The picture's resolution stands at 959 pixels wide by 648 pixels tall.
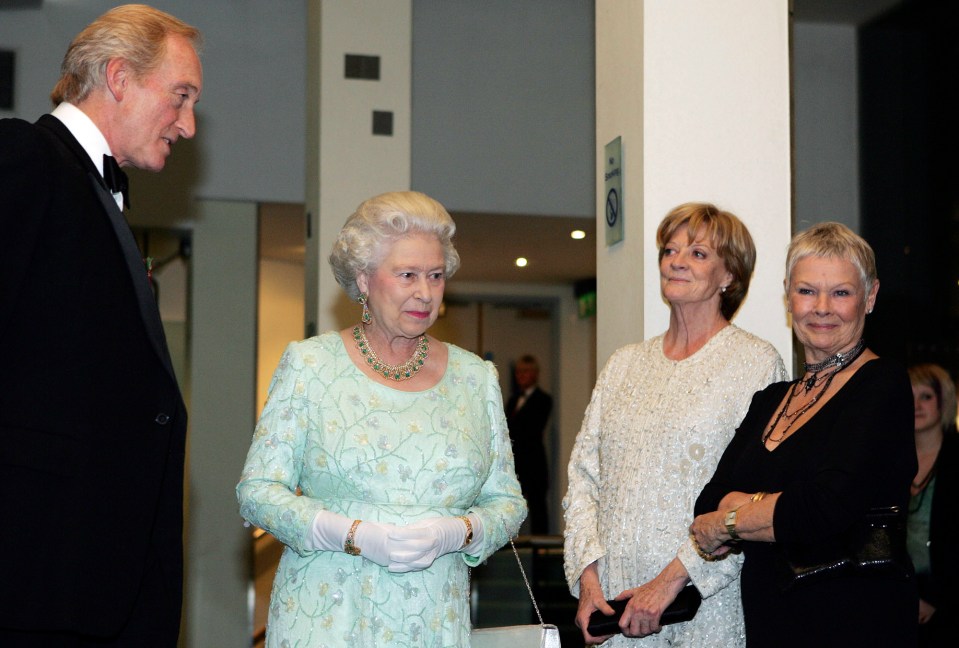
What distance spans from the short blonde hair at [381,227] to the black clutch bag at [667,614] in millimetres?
980

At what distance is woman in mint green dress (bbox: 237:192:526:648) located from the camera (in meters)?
2.38

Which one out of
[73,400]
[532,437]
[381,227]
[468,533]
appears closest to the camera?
[73,400]

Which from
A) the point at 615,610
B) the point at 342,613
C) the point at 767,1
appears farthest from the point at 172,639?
the point at 767,1

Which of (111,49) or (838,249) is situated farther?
(838,249)

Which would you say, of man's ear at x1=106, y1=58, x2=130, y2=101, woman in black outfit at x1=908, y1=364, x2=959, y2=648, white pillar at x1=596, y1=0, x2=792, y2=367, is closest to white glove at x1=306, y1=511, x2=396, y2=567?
man's ear at x1=106, y1=58, x2=130, y2=101

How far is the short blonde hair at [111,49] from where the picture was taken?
2.10 meters

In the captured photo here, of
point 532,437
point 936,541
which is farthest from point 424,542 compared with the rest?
point 532,437

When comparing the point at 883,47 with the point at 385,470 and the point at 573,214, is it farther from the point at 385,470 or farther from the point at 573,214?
the point at 385,470

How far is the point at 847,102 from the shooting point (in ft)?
24.7

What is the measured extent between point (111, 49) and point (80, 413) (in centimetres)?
72

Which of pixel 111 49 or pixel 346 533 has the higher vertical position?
pixel 111 49

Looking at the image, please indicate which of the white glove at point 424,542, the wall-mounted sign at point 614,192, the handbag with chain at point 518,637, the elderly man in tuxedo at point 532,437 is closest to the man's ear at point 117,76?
the white glove at point 424,542

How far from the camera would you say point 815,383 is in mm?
2686

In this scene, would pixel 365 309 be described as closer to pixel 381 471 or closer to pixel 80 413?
pixel 381 471
